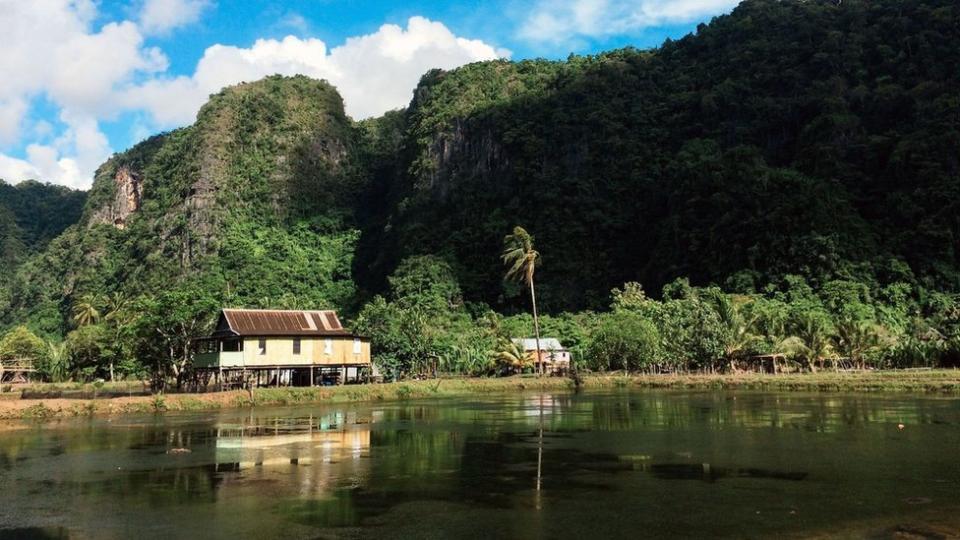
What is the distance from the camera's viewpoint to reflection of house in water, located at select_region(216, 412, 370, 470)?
2030 centimetres

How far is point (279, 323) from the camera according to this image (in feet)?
174

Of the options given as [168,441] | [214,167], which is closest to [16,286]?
[214,167]

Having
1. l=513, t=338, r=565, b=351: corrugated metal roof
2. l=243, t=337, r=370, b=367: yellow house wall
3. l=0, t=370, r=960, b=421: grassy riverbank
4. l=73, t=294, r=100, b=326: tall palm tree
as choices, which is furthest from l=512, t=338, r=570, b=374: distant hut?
l=73, t=294, r=100, b=326: tall palm tree

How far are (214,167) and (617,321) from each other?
104 m

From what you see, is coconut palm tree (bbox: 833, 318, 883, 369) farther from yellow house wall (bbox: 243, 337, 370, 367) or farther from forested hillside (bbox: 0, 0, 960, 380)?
yellow house wall (bbox: 243, 337, 370, 367)

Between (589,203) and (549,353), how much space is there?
2129 inches

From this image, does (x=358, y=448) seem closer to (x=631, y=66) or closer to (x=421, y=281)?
(x=421, y=281)

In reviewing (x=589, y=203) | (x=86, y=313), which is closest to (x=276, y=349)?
(x=86, y=313)

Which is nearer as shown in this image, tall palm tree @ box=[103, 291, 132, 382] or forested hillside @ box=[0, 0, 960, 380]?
tall palm tree @ box=[103, 291, 132, 382]

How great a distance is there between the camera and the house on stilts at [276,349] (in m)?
49.8

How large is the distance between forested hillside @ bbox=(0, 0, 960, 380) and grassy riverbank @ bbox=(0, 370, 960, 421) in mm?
9122

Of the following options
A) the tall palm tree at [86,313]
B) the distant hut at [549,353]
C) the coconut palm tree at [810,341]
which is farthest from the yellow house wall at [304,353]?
the tall palm tree at [86,313]

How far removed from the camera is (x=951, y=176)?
88.6 m

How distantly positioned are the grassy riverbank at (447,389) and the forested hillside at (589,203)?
912 cm
